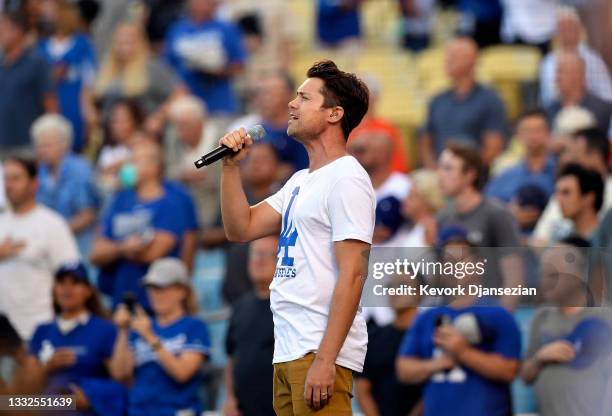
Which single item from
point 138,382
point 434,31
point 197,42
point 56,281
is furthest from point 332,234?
point 434,31

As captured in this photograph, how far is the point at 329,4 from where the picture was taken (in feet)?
42.8

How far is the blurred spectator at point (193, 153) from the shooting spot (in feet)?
34.9

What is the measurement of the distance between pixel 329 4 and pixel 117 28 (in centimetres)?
195

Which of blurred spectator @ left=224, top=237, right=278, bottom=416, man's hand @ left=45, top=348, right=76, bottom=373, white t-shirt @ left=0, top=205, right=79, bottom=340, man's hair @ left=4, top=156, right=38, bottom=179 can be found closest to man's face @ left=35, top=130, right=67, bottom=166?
man's hair @ left=4, top=156, right=38, bottom=179

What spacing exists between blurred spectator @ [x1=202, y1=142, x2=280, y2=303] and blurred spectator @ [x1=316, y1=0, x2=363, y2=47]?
2994mm

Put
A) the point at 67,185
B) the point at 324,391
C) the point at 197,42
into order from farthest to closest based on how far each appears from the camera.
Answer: the point at 197,42 → the point at 67,185 → the point at 324,391

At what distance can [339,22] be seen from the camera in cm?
1310

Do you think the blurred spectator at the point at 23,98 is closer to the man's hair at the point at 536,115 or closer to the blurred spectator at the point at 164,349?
the blurred spectator at the point at 164,349

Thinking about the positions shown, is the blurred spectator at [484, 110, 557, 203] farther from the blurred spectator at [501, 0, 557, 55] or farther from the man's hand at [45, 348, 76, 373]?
the man's hand at [45, 348, 76, 373]

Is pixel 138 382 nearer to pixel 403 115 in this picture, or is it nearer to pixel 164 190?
pixel 164 190

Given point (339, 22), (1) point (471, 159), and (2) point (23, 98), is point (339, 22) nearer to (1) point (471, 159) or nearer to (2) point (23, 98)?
(2) point (23, 98)

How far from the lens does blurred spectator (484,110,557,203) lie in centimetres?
990

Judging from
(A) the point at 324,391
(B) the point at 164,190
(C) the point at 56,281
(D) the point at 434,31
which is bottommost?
(A) the point at 324,391

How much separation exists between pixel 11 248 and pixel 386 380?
294 cm
